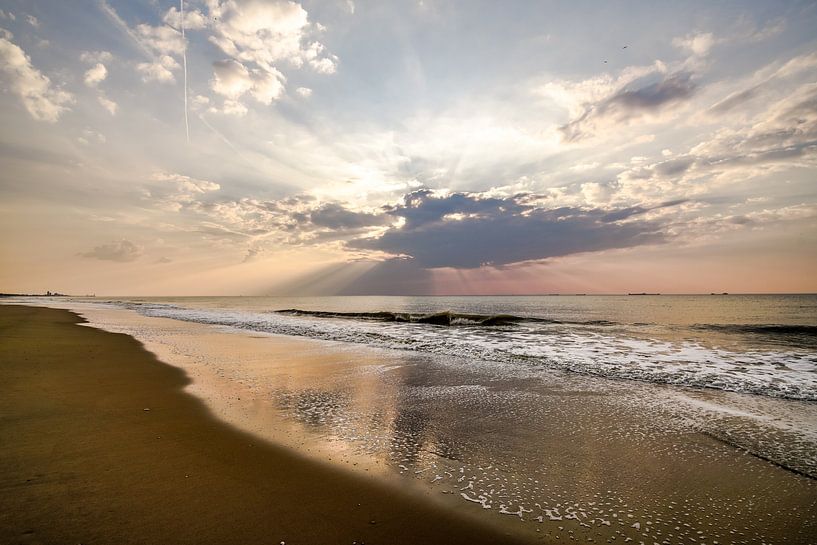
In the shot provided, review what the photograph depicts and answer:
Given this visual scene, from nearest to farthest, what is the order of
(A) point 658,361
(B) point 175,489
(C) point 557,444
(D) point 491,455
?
(B) point 175,489 → (D) point 491,455 → (C) point 557,444 → (A) point 658,361

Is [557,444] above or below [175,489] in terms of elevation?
below

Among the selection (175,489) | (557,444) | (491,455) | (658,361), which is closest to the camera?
(175,489)

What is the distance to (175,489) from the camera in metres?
4.13

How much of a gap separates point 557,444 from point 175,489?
5134mm

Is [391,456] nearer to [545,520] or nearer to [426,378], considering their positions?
[545,520]

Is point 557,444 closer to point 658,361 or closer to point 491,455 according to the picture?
point 491,455

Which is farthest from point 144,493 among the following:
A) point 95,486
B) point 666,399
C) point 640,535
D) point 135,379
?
point 666,399

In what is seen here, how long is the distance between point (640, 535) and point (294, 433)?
191 inches

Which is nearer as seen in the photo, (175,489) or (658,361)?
(175,489)

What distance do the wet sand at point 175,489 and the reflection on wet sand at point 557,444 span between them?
46 centimetres

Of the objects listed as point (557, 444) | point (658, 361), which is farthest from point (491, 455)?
point (658, 361)

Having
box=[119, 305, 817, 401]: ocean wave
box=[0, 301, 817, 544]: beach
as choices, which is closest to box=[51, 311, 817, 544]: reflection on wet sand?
box=[0, 301, 817, 544]: beach

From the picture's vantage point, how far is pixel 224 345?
17516 millimetres

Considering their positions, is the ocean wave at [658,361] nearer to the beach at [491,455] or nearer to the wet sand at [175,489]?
the beach at [491,455]
